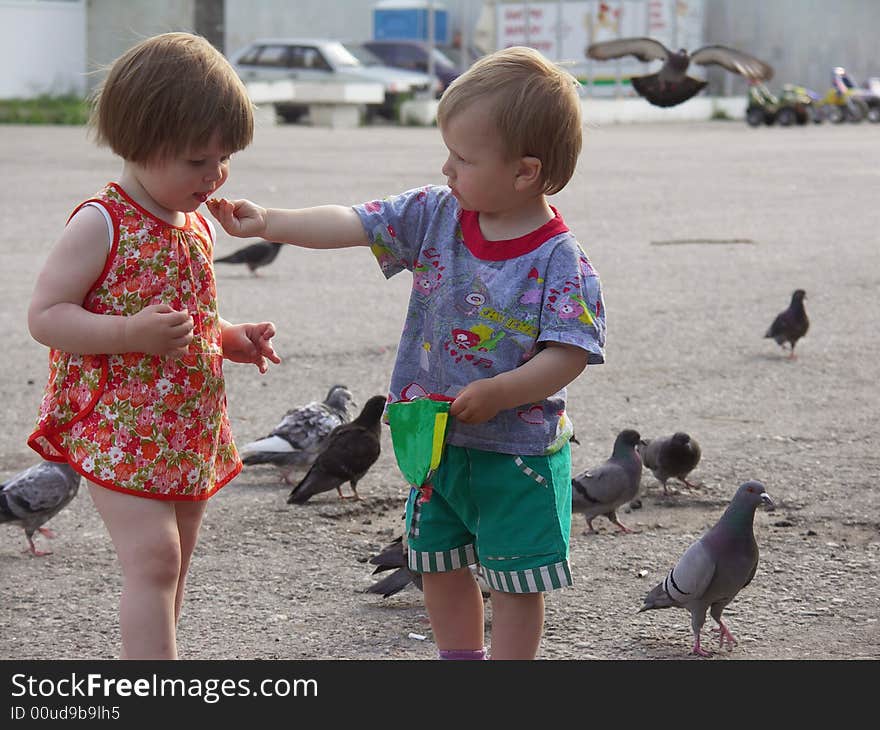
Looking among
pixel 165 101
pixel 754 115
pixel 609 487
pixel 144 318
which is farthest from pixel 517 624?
pixel 754 115

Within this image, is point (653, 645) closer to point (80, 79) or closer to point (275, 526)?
point (275, 526)

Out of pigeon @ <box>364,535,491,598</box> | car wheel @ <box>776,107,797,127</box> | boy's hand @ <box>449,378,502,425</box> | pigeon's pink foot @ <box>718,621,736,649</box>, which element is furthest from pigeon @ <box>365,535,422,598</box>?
car wheel @ <box>776,107,797,127</box>

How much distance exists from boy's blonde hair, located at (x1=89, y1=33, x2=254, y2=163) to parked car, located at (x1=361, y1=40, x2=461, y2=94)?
123ft

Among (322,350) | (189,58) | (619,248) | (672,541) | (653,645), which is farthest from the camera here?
(619,248)

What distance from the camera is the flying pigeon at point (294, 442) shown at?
573 cm

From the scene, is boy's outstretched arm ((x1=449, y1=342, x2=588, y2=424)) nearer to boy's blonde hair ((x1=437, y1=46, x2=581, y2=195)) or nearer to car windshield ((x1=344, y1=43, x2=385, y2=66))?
boy's blonde hair ((x1=437, y1=46, x2=581, y2=195))

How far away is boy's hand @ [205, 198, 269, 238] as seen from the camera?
124 inches

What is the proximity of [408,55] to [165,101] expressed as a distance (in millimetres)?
38332

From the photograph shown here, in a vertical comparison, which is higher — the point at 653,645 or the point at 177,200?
the point at 177,200

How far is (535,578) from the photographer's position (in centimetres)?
315

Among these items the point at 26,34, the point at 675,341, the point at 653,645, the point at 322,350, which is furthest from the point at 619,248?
the point at 26,34

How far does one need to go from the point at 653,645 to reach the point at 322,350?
14.4 feet

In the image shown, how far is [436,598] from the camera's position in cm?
337

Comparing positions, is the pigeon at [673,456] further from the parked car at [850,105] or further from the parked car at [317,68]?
the parked car at [850,105]
